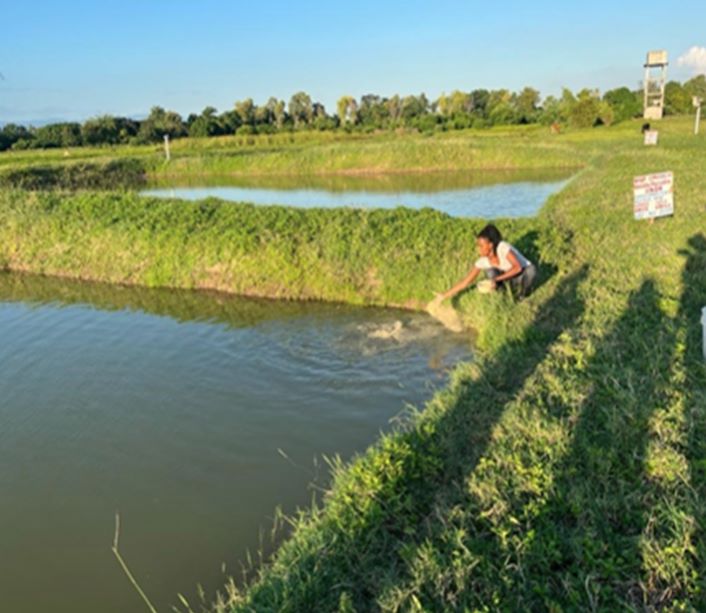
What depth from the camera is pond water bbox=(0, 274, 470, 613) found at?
397 cm

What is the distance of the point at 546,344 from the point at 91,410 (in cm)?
476

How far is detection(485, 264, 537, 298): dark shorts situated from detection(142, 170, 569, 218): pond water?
8509mm

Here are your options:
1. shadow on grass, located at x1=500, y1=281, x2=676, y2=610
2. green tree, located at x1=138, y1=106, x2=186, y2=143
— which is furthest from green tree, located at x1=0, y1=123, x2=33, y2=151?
shadow on grass, located at x1=500, y1=281, x2=676, y2=610

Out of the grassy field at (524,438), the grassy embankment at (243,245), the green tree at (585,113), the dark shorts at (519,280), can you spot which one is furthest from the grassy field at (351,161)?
the dark shorts at (519,280)

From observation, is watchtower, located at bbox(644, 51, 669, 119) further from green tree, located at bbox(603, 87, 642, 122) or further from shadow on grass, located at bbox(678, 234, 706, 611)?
shadow on grass, located at bbox(678, 234, 706, 611)

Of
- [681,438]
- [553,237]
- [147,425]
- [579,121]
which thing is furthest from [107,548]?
[579,121]

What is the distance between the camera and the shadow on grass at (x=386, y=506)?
2906 mm

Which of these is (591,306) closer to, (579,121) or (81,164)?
(81,164)

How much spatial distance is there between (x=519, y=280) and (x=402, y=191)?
16036mm

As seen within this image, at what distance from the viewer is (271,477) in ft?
15.5

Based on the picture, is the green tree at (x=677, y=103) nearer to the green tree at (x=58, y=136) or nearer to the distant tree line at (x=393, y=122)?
the distant tree line at (x=393, y=122)

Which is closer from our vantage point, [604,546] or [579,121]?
[604,546]

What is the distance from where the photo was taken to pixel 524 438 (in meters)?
3.88

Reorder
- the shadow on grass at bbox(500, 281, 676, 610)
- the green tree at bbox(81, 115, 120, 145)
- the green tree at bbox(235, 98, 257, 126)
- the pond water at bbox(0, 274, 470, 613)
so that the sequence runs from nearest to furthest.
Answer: the shadow on grass at bbox(500, 281, 676, 610)
the pond water at bbox(0, 274, 470, 613)
the green tree at bbox(81, 115, 120, 145)
the green tree at bbox(235, 98, 257, 126)
